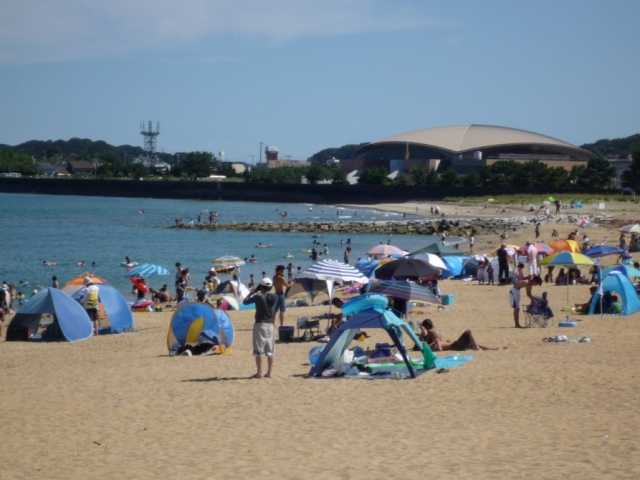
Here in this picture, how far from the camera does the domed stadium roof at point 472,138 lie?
114250mm

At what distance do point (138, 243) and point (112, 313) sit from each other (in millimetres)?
35715

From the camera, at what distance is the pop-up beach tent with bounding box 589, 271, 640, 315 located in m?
16.4

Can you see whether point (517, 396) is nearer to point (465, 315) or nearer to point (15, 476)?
point (15, 476)

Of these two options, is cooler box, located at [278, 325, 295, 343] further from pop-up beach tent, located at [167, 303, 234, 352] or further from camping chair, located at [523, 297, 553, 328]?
camping chair, located at [523, 297, 553, 328]

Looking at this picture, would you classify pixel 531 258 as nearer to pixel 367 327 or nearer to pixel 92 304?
pixel 92 304

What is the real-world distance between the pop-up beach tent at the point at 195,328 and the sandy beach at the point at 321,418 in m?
0.31

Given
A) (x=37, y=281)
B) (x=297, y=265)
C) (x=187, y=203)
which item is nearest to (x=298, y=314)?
(x=37, y=281)

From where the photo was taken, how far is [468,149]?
113 m

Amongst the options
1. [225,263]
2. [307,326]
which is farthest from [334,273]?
[225,263]

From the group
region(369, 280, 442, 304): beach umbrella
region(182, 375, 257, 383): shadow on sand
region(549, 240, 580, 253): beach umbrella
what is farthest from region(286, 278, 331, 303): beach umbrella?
region(549, 240, 580, 253): beach umbrella

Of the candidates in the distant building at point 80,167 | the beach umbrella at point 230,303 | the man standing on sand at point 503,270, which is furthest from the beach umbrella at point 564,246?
the distant building at point 80,167

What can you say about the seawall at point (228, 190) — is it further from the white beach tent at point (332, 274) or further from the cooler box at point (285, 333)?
the cooler box at point (285, 333)

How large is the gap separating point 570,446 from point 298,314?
11.7 metres

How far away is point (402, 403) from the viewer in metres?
9.54
